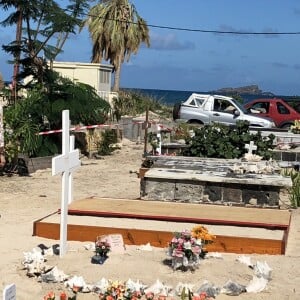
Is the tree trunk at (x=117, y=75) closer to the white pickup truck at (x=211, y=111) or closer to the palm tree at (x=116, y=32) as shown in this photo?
the palm tree at (x=116, y=32)

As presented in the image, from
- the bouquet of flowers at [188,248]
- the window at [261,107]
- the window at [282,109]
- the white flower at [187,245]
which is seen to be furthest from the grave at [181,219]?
the window at [261,107]

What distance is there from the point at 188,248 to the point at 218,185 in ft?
10.8

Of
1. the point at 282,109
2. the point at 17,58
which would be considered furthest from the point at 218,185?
the point at 282,109

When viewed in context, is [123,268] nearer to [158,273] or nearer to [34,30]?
[158,273]

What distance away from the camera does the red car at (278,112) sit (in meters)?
24.1

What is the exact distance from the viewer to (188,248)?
17.4 ft

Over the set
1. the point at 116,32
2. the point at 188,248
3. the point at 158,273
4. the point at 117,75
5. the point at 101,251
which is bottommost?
the point at 158,273

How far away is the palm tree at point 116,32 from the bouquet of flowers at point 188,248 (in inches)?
1194

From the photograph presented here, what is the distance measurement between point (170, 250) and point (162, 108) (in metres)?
27.3

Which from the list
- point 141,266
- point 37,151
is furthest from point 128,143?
point 141,266

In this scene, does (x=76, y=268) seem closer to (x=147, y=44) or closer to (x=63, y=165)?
(x=63, y=165)

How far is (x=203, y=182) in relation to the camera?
8.52 meters

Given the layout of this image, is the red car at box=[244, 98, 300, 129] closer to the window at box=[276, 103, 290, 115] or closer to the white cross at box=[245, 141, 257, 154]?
the window at box=[276, 103, 290, 115]

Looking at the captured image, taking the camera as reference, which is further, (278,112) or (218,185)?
(278,112)
